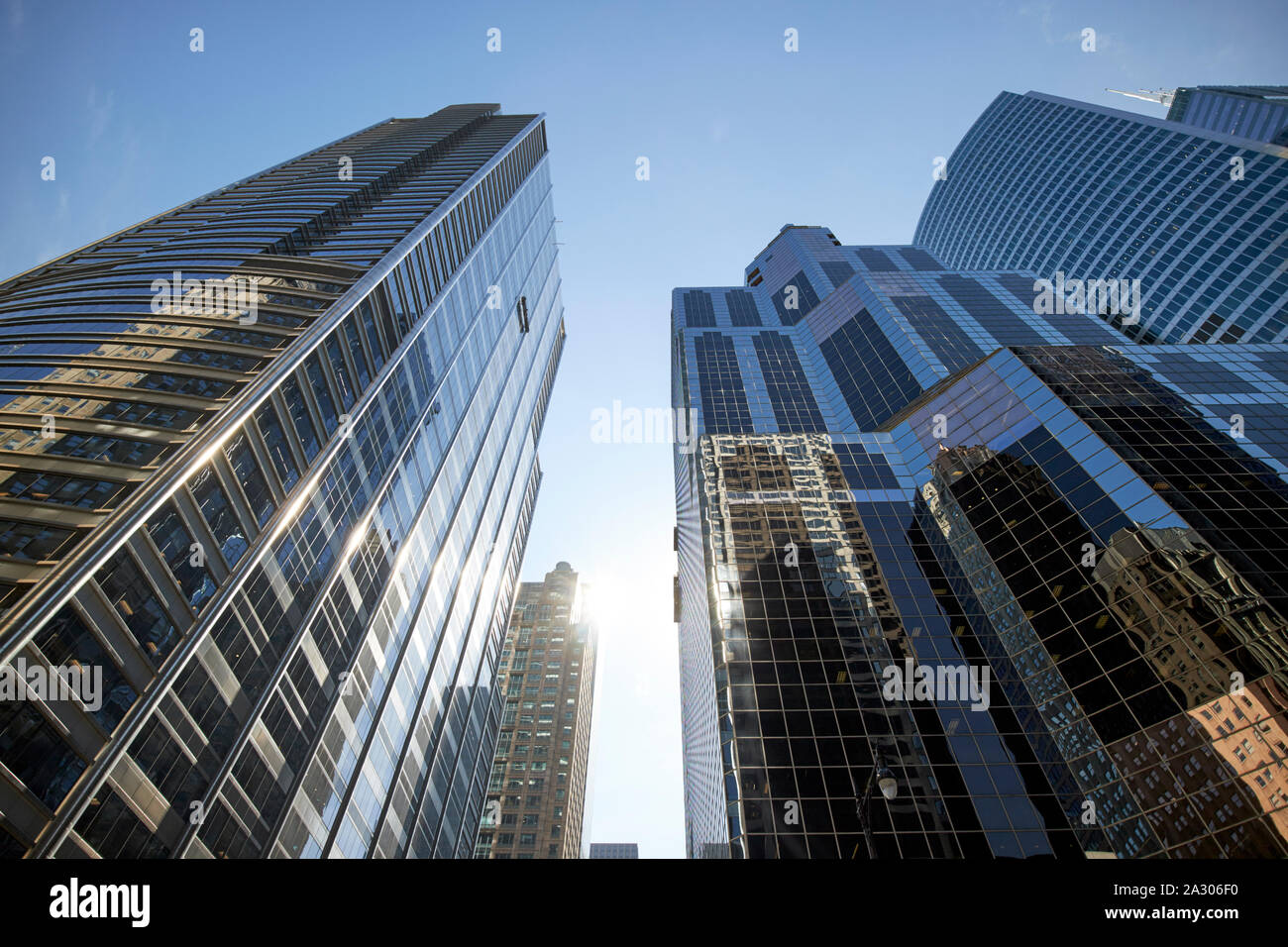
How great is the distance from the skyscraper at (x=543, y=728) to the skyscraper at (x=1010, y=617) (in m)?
40.2

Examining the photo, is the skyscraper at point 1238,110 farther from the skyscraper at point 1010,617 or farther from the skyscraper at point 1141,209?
the skyscraper at point 1010,617

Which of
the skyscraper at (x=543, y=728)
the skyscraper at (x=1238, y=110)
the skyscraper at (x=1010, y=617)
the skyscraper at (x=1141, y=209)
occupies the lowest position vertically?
the skyscraper at (x=543, y=728)

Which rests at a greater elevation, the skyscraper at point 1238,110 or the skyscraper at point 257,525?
the skyscraper at point 1238,110

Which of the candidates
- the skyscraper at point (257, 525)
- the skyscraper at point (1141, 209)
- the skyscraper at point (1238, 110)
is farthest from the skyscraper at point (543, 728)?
the skyscraper at point (1238, 110)

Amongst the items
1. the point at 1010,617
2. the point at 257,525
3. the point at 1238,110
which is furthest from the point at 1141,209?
the point at 257,525

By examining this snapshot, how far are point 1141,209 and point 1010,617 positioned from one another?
4271 inches

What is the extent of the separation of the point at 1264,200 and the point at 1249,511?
9261 cm

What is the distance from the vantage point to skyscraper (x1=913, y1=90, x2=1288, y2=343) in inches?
3479

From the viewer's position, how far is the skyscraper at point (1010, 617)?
26.6m

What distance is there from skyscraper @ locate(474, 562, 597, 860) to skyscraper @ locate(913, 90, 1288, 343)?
363 ft

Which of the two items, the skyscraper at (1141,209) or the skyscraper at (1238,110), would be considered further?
the skyscraper at (1238,110)
